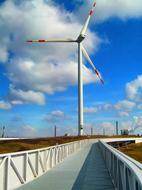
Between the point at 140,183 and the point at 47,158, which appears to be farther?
the point at 47,158

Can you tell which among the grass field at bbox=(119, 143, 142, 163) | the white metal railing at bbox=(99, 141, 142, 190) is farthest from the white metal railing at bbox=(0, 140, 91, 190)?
the grass field at bbox=(119, 143, 142, 163)

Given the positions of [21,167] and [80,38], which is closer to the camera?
[21,167]

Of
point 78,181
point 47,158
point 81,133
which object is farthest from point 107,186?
point 81,133

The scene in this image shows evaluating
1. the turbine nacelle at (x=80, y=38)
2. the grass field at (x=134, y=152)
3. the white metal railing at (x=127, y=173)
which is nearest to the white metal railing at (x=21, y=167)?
the white metal railing at (x=127, y=173)

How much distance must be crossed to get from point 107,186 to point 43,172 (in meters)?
6.14

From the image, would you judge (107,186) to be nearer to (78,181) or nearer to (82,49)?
(78,181)

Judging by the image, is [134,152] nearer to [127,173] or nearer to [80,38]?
[80,38]

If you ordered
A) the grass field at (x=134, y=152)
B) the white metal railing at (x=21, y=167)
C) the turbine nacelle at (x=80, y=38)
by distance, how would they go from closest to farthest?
the white metal railing at (x=21, y=167) → the grass field at (x=134, y=152) → the turbine nacelle at (x=80, y=38)

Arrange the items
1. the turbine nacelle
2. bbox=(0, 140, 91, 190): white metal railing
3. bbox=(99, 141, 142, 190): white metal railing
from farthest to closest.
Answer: the turbine nacelle → bbox=(0, 140, 91, 190): white metal railing → bbox=(99, 141, 142, 190): white metal railing

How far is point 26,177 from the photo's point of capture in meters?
15.0

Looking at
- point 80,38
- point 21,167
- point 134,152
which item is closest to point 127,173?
point 21,167

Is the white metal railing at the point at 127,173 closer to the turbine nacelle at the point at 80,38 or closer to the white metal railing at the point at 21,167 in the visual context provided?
the white metal railing at the point at 21,167

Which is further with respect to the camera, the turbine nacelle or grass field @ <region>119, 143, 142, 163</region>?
the turbine nacelle

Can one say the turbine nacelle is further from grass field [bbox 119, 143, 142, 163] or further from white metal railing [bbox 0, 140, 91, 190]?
white metal railing [bbox 0, 140, 91, 190]
